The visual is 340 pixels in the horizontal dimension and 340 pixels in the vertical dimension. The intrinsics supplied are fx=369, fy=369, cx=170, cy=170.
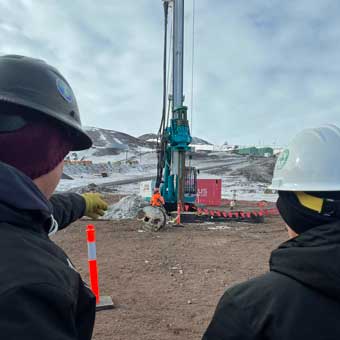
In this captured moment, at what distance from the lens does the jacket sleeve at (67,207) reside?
2926 mm

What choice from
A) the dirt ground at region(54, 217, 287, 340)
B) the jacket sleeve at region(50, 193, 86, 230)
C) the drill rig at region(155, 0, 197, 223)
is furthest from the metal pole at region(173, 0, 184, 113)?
the jacket sleeve at region(50, 193, 86, 230)

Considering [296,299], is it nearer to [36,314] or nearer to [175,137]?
[36,314]

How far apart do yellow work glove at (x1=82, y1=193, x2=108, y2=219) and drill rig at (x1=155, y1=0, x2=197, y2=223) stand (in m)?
10.4

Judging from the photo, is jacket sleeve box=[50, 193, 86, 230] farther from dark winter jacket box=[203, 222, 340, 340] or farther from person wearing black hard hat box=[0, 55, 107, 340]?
dark winter jacket box=[203, 222, 340, 340]

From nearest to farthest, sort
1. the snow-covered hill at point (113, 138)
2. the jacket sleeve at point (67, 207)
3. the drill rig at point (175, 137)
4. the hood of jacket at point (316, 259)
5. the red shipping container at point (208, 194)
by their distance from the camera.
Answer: the hood of jacket at point (316, 259), the jacket sleeve at point (67, 207), the drill rig at point (175, 137), the red shipping container at point (208, 194), the snow-covered hill at point (113, 138)

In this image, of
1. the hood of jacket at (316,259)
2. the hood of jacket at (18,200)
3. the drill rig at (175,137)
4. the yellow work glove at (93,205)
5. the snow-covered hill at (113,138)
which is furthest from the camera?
the snow-covered hill at (113,138)

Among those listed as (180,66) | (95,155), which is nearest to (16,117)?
(180,66)

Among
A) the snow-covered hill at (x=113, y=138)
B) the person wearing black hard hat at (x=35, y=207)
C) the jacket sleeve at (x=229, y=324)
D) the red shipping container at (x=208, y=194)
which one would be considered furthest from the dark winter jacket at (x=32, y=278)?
the snow-covered hill at (x=113, y=138)

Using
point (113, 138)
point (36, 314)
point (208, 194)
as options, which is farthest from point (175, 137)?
point (113, 138)

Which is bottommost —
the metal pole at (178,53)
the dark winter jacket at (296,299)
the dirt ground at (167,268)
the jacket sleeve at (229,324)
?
the dirt ground at (167,268)

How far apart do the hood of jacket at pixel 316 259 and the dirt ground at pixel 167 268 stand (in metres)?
3.63

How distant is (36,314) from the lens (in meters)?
0.87

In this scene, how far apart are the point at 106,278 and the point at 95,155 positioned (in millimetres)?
73154

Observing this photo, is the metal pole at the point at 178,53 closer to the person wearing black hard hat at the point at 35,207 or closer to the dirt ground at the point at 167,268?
the dirt ground at the point at 167,268
